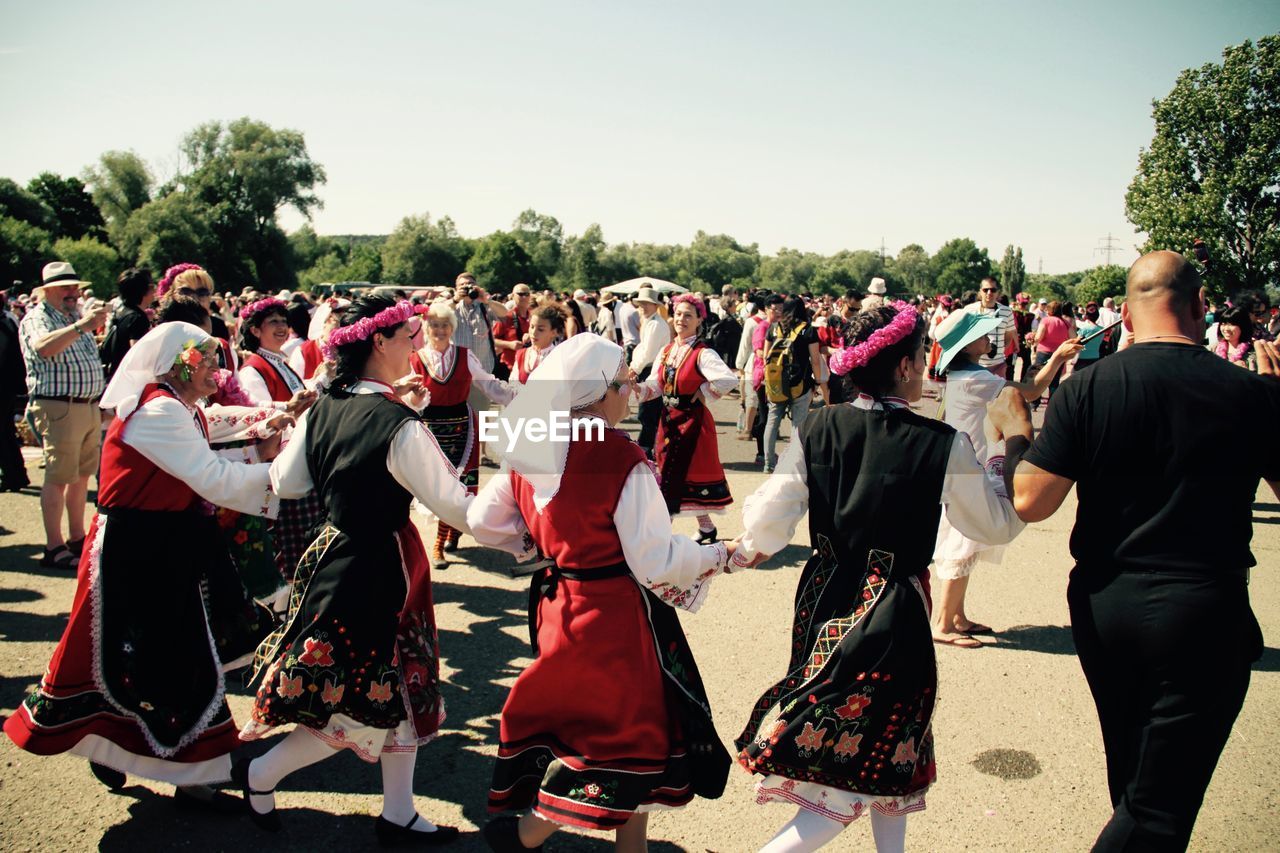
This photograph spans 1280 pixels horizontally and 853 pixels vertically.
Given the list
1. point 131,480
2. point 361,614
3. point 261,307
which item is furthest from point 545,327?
point 361,614

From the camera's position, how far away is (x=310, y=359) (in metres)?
6.24

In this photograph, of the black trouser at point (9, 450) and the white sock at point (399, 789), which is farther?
the black trouser at point (9, 450)

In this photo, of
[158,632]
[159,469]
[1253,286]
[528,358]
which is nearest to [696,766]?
[158,632]

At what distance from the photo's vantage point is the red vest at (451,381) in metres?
6.05

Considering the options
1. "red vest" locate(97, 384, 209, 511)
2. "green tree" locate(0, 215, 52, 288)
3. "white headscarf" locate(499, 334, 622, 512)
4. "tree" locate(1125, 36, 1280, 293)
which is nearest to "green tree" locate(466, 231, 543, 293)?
"green tree" locate(0, 215, 52, 288)

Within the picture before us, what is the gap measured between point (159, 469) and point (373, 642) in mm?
1093

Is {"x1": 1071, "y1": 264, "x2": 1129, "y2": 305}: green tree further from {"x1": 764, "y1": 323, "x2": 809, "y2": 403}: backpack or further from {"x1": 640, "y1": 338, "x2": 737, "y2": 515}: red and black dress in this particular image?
{"x1": 640, "y1": 338, "x2": 737, "y2": 515}: red and black dress

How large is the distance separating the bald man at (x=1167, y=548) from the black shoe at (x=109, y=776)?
134 inches

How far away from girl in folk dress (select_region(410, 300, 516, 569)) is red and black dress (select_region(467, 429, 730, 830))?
355 cm

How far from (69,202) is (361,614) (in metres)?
59.1

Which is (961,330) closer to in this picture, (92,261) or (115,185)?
(92,261)

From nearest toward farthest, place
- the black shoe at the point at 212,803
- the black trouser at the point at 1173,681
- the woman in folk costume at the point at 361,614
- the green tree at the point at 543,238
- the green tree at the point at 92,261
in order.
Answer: the black trouser at the point at 1173,681 < the woman in folk costume at the point at 361,614 < the black shoe at the point at 212,803 < the green tree at the point at 92,261 < the green tree at the point at 543,238

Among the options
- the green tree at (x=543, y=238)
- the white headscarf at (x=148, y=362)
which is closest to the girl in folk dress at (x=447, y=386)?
the white headscarf at (x=148, y=362)

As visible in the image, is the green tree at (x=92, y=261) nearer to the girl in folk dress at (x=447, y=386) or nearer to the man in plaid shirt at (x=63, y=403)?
the man in plaid shirt at (x=63, y=403)
